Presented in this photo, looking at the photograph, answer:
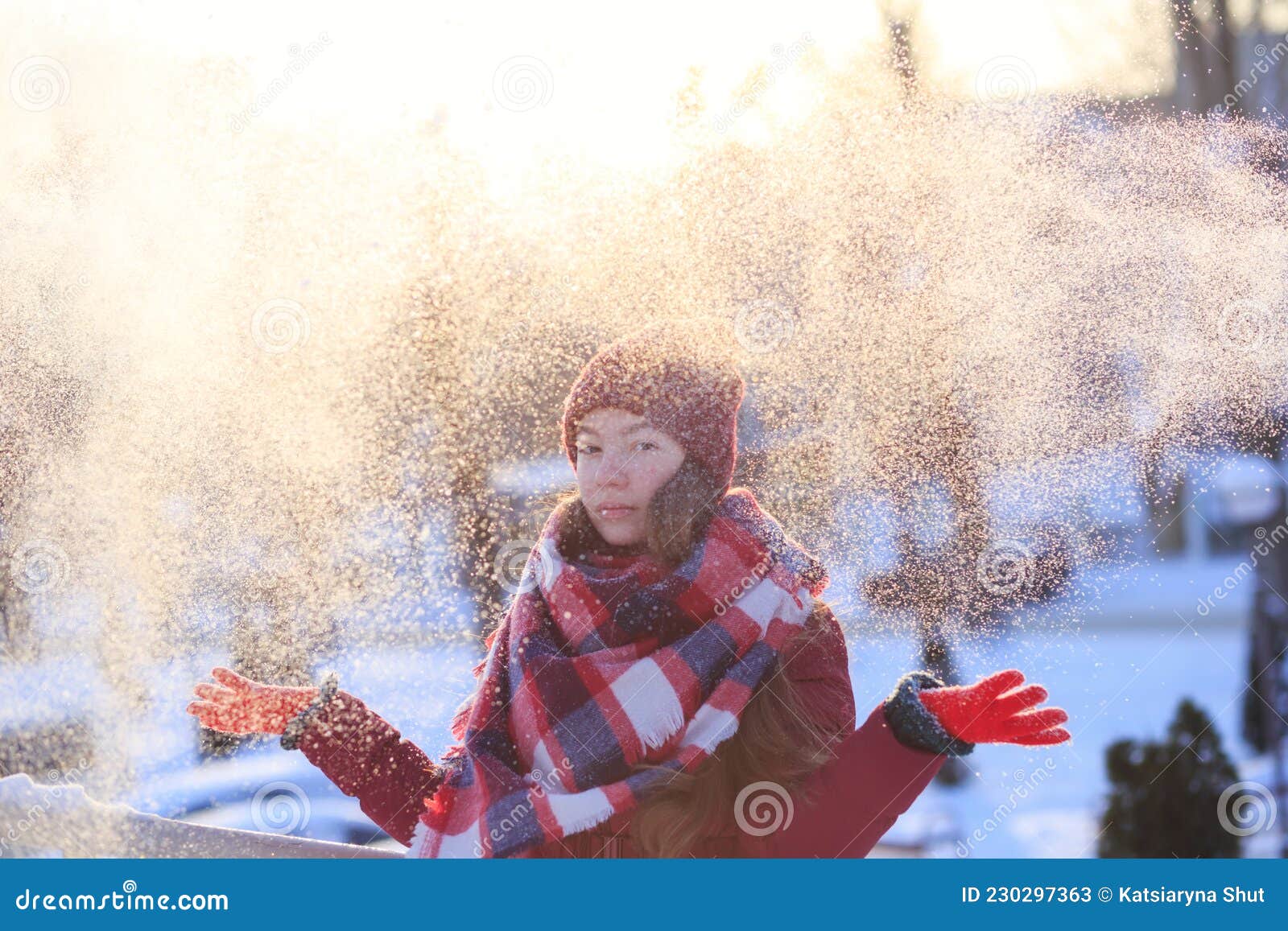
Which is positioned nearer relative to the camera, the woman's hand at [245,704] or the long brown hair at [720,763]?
the long brown hair at [720,763]

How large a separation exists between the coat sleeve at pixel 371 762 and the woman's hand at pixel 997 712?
757 millimetres

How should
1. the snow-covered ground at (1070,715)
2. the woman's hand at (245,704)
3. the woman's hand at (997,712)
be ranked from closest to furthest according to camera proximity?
1. the woman's hand at (997,712)
2. the woman's hand at (245,704)
3. the snow-covered ground at (1070,715)

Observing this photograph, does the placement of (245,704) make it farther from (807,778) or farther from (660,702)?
(807,778)

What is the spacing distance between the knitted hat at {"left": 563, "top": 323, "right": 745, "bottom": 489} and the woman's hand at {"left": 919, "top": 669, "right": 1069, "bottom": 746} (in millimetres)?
445

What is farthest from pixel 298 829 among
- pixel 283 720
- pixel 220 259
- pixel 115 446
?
pixel 220 259

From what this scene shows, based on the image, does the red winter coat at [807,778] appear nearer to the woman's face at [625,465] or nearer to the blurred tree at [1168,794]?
the woman's face at [625,465]

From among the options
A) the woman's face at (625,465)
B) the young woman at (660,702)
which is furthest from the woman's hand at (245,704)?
the woman's face at (625,465)

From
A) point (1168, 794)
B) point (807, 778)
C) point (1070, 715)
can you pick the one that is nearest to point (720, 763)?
point (807, 778)

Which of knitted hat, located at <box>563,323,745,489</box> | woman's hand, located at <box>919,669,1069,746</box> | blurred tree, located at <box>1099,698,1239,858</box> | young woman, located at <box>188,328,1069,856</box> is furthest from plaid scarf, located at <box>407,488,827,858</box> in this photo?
blurred tree, located at <box>1099,698,1239,858</box>

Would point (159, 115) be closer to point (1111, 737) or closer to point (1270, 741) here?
point (1111, 737)

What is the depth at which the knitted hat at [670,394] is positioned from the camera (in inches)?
59.2

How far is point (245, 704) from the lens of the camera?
1569 millimetres

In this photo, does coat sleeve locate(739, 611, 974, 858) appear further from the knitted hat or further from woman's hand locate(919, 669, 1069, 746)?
the knitted hat

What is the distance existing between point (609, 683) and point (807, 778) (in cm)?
32
